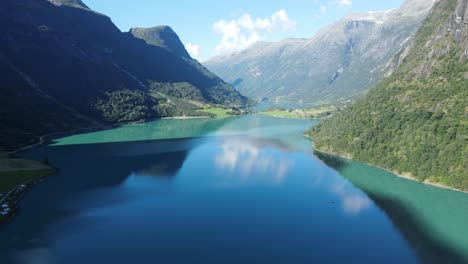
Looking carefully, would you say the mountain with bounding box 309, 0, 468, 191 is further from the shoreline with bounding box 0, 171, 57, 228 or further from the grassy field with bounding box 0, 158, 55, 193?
the grassy field with bounding box 0, 158, 55, 193

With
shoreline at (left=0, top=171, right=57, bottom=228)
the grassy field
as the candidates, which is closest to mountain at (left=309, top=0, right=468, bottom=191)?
shoreline at (left=0, top=171, right=57, bottom=228)

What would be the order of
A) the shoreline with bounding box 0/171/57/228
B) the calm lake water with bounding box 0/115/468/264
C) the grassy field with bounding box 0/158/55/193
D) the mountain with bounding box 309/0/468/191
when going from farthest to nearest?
the mountain with bounding box 309/0/468/191 → the grassy field with bounding box 0/158/55/193 → the shoreline with bounding box 0/171/57/228 → the calm lake water with bounding box 0/115/468/264

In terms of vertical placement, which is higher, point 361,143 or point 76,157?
point 361,143

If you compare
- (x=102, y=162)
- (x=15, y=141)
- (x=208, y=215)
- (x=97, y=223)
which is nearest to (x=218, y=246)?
(x=208, y=215)

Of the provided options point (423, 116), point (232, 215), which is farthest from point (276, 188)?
point (423, 116)

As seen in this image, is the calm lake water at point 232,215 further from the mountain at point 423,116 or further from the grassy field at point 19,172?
the mountain at point 423,116

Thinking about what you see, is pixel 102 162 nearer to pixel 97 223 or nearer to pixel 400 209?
pixel 97 223
